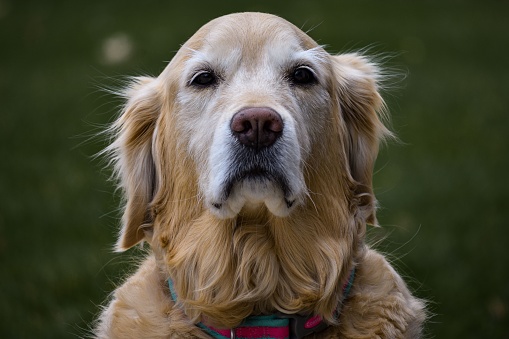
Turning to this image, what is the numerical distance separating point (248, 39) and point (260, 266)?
1.18 metres

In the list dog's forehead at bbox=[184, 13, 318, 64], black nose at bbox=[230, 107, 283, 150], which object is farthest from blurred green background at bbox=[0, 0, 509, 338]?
black nose at bbox=[230, 107, 283, 150]

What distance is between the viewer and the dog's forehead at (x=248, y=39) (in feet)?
14.0

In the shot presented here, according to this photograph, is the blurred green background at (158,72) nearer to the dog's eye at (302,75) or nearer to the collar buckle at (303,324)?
the dog's eye at (302,75)

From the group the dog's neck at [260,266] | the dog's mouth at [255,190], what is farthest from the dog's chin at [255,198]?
the dog's neck at [260,266]

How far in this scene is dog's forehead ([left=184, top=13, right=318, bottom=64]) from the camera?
168 inches

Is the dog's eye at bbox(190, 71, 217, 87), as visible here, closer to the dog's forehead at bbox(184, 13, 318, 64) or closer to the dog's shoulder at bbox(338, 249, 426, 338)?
the dog's forehead at bbox(184, 13, 318, 64)

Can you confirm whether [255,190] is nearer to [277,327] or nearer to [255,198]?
[255,198]

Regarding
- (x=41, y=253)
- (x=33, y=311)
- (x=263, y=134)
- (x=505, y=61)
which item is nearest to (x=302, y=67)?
(x=263, y=134)

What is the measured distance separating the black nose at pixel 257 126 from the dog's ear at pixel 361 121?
84 centimetres

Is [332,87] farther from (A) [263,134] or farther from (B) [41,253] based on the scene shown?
(B) [41,253]

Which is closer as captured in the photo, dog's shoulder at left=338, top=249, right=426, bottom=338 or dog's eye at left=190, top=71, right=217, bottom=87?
dog's shoulder at left=338, top=249, right=426, bottom=338

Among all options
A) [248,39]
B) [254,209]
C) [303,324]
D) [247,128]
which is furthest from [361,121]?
[303,324]

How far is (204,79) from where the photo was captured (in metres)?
4.33

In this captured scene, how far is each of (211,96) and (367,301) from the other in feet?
4.38
